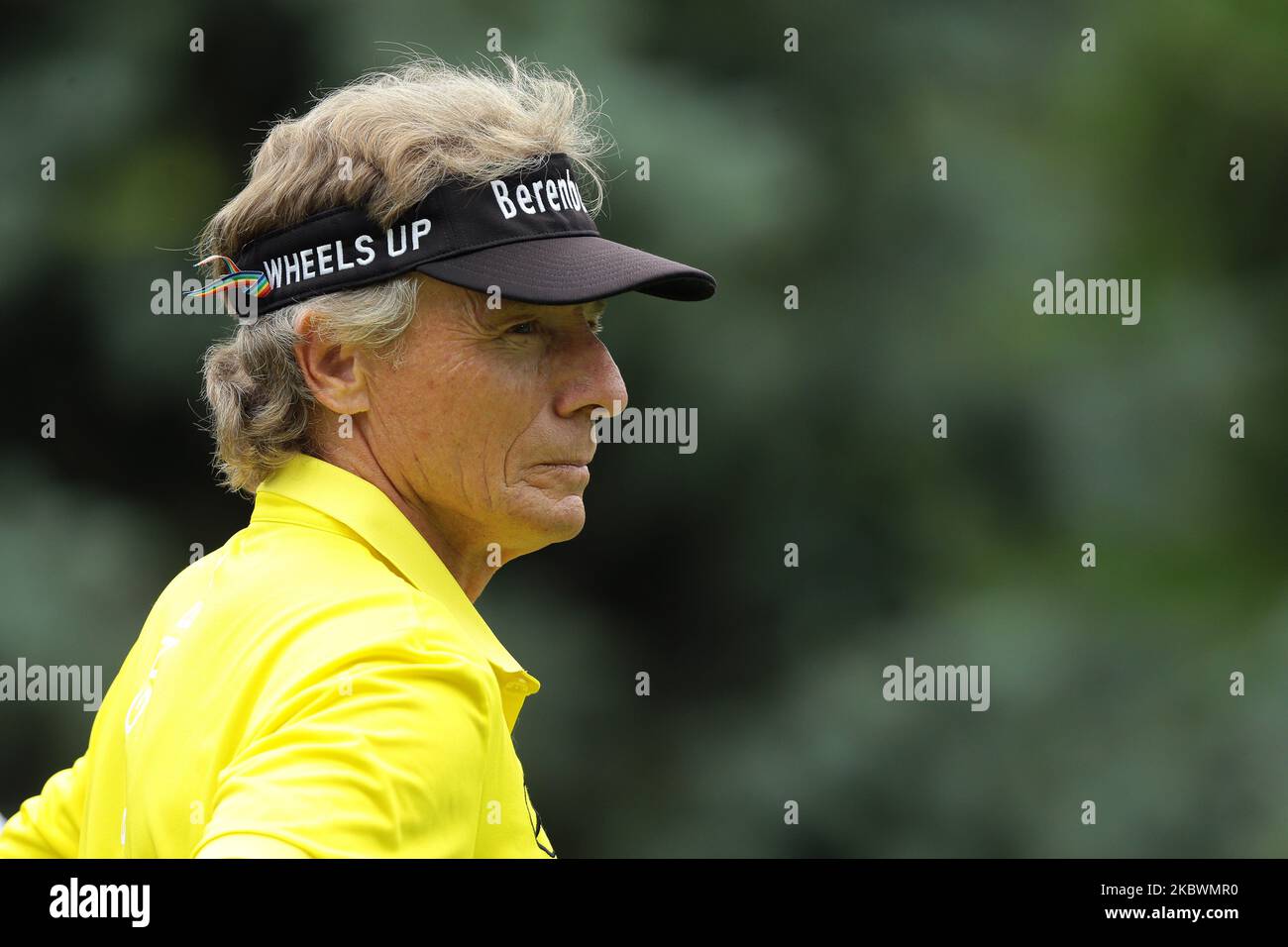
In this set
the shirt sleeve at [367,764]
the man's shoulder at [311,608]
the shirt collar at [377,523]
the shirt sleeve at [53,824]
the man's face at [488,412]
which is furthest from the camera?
the shirt sleeve at [53,824]

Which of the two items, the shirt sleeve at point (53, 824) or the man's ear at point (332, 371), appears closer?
the man's ear at point (332, 371)

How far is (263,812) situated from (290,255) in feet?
2.29

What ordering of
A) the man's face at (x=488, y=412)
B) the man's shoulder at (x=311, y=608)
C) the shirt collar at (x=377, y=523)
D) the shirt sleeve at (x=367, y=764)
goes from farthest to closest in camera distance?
the man's face at (x=488, y=412)
the shirt collar at (x=377, y=523)
the man's shoulder at (x=311, y=608)
the shirt sleeve at (x=367, y=764)

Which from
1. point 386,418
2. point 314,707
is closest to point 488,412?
point 386,418

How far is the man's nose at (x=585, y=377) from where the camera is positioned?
5.35ft

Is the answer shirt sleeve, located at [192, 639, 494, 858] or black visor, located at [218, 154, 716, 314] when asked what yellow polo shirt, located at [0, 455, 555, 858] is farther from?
black visor, located at [218, 154, 716, 314]

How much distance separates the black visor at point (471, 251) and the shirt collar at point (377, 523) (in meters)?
0.20

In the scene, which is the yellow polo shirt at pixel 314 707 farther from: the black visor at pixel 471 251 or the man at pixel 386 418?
the black visor at pixel 471 251

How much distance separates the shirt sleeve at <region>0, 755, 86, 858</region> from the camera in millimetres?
1791

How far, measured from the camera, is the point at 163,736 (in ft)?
4.43

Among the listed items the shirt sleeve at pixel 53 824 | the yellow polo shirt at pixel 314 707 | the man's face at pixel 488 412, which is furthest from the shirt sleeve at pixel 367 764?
the shirt sleeve at pixel 53 824

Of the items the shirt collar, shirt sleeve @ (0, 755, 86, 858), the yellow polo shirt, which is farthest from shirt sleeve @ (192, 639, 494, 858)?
shirt sleeve @ (0, 755, 86, 858)

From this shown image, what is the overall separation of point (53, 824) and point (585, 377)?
84 centimetres

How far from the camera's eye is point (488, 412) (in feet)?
5.21
